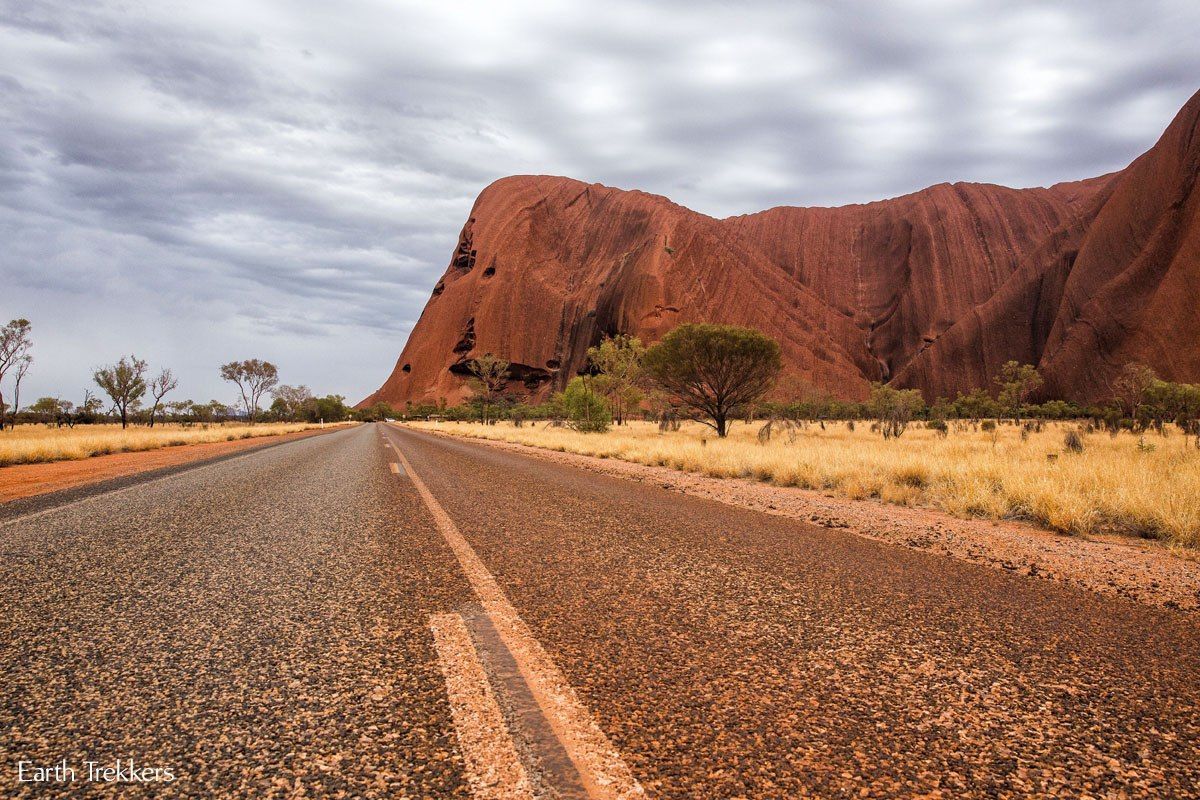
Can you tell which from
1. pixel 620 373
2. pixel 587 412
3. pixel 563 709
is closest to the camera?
pixel 563 709

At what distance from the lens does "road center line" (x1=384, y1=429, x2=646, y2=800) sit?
1.55m

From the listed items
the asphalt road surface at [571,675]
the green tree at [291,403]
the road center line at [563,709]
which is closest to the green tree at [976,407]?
the asphalt road surface at [571,675]

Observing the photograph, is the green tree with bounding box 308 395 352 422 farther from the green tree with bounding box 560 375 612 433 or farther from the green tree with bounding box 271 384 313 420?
the green tree with bounding box 560 375 612 433

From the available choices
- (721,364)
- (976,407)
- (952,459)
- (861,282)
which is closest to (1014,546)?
(952,459)

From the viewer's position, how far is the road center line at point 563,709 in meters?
1.55

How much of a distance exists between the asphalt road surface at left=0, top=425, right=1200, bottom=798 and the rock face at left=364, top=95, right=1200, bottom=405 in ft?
264

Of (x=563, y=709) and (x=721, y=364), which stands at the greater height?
(x=721, y=364)

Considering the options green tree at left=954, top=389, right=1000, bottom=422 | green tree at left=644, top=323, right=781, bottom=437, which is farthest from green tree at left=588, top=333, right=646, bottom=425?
green tree at left=954, top=389, right=1000, bottom=422

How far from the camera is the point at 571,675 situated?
226cm

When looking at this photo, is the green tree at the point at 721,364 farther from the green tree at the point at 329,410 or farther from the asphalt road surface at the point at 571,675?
the green tree at the point at 329,410

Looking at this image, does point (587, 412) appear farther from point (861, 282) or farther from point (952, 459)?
point (861, 282)

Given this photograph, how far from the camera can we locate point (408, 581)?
3.66 meters

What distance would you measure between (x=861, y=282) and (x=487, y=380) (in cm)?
8548

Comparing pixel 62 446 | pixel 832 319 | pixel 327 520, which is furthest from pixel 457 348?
pixel 327 520
